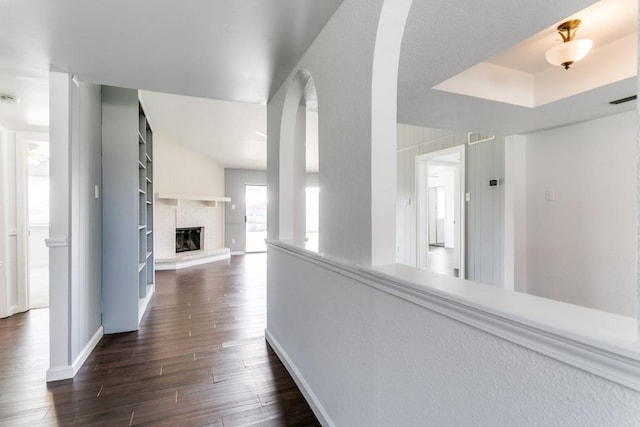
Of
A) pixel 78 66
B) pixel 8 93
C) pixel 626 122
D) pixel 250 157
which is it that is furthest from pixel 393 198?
pixel 250 157

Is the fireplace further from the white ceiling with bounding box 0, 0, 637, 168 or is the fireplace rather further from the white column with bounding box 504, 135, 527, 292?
the white column with bounding box 504, 135, 527, 292

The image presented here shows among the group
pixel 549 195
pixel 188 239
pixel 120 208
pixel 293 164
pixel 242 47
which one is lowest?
pixel 188 239

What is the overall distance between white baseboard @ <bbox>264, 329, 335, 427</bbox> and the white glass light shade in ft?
8.36

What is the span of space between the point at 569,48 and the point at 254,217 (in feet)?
26.3

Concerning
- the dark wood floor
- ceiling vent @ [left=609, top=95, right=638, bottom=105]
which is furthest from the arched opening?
ceiling vent @ [left=609, top=95, right=638, bottom=105]

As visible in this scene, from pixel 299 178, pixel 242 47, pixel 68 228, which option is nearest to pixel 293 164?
pixel 299 178

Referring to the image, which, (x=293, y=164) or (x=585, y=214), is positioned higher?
(x=293, y=164)

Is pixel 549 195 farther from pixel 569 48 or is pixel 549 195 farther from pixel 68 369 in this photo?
pixel 68 369

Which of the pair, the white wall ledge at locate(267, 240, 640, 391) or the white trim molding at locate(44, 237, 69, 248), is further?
the white trim molding at locate(44, 237, 69, 248)

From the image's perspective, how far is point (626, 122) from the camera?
276cm

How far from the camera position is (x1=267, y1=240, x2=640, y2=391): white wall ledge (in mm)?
522

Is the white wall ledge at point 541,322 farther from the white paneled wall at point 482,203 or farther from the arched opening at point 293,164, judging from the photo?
the white paneled wall at point 482,203

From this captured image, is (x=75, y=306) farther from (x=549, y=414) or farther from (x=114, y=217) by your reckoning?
(x=549, y=414)

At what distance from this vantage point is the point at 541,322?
0.62m
